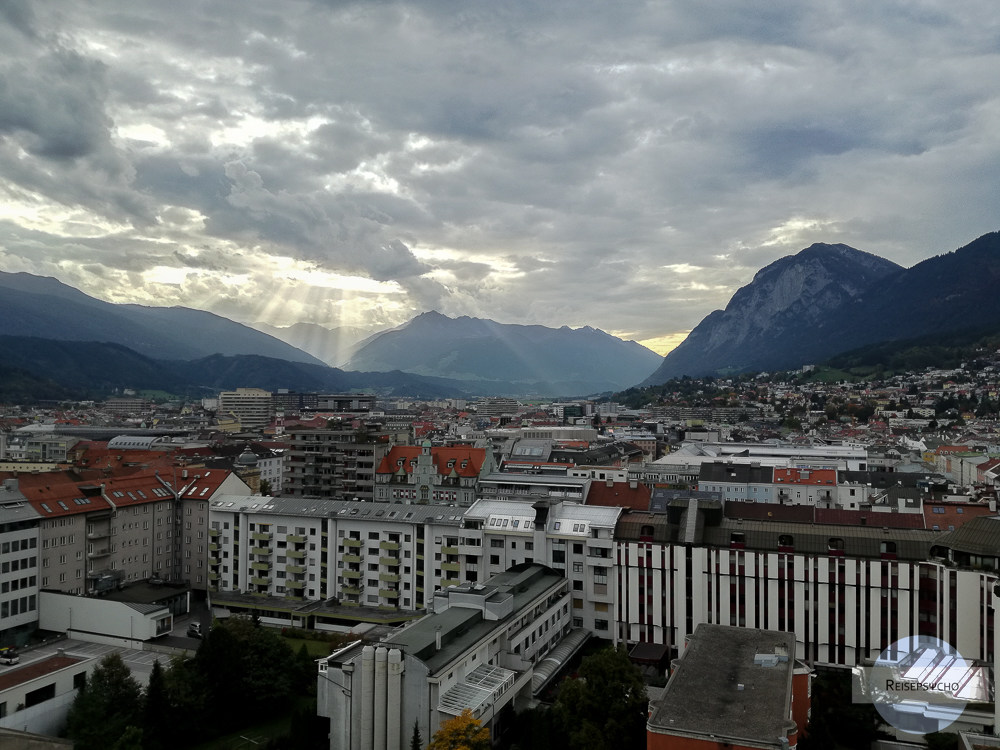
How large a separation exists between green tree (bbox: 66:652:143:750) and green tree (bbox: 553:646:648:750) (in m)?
18.3

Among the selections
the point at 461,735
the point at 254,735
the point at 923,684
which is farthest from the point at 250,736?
the point at 923,684

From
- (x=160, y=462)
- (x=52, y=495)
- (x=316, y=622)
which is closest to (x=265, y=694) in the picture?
(x=316, y=622)

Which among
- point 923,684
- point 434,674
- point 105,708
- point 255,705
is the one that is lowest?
point 255,705

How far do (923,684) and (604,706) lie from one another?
A: 15496 millimetres

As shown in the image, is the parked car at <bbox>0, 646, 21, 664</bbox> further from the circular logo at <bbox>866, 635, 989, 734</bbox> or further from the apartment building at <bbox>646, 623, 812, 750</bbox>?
the circular logo at <bbox>866, 635, 989, 734</bbox>

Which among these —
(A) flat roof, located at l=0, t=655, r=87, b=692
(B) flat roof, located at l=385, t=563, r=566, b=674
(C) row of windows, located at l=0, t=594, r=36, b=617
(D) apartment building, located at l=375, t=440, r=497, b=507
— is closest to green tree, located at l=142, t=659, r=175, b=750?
(A) flat roof, located at l=0, t=655, r=87, b=692

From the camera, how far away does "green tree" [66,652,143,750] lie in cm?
3033

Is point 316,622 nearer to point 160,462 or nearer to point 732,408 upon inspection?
point 160,462

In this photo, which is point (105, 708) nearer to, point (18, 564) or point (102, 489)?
point (18, 564)

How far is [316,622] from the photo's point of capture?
48.2 metres

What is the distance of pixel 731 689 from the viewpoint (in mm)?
25047

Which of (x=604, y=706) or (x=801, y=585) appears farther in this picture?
(x=801, y=585)

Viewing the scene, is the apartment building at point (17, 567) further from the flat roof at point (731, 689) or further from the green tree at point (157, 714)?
the flat roof at point (731, 689)

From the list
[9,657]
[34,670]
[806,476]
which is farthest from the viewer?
[806,476]
